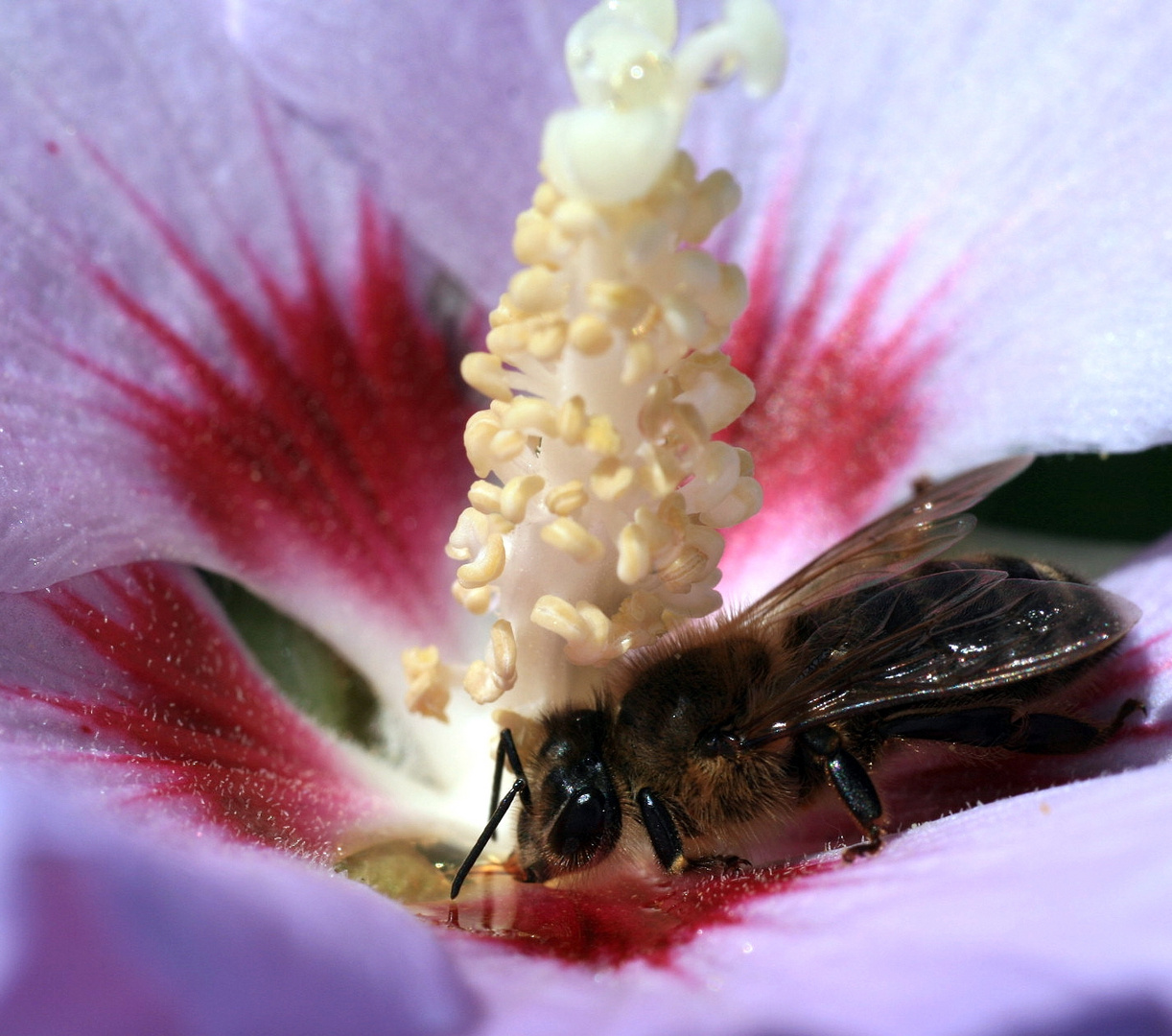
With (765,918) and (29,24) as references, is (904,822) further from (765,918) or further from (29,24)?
(29,24)

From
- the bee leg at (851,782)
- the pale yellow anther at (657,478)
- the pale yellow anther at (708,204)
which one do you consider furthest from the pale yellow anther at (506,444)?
the bee leg at (851,782)

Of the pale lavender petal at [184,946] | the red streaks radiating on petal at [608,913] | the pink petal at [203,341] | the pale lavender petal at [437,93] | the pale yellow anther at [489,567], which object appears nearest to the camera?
the pale lavender petal at [184,946]

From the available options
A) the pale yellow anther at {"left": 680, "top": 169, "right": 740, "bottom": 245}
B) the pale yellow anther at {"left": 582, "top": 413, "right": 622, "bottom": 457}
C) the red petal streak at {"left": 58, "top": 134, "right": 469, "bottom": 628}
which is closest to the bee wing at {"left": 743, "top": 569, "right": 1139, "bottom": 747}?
the pale yellow anther at {"left": 582, "top": 413, "right": 622, "bottom": 457}

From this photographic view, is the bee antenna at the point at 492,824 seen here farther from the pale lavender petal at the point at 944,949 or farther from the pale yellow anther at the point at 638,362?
the pale yellow anther at the point at 638,362

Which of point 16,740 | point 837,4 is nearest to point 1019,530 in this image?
point 837,4

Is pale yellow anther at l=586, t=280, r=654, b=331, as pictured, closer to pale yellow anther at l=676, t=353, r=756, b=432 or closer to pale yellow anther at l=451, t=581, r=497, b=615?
pale yellow anther at l=676, t=353, r=756, b=432

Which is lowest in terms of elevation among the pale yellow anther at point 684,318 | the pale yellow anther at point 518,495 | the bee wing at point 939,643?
the bee wing at point 939,643
